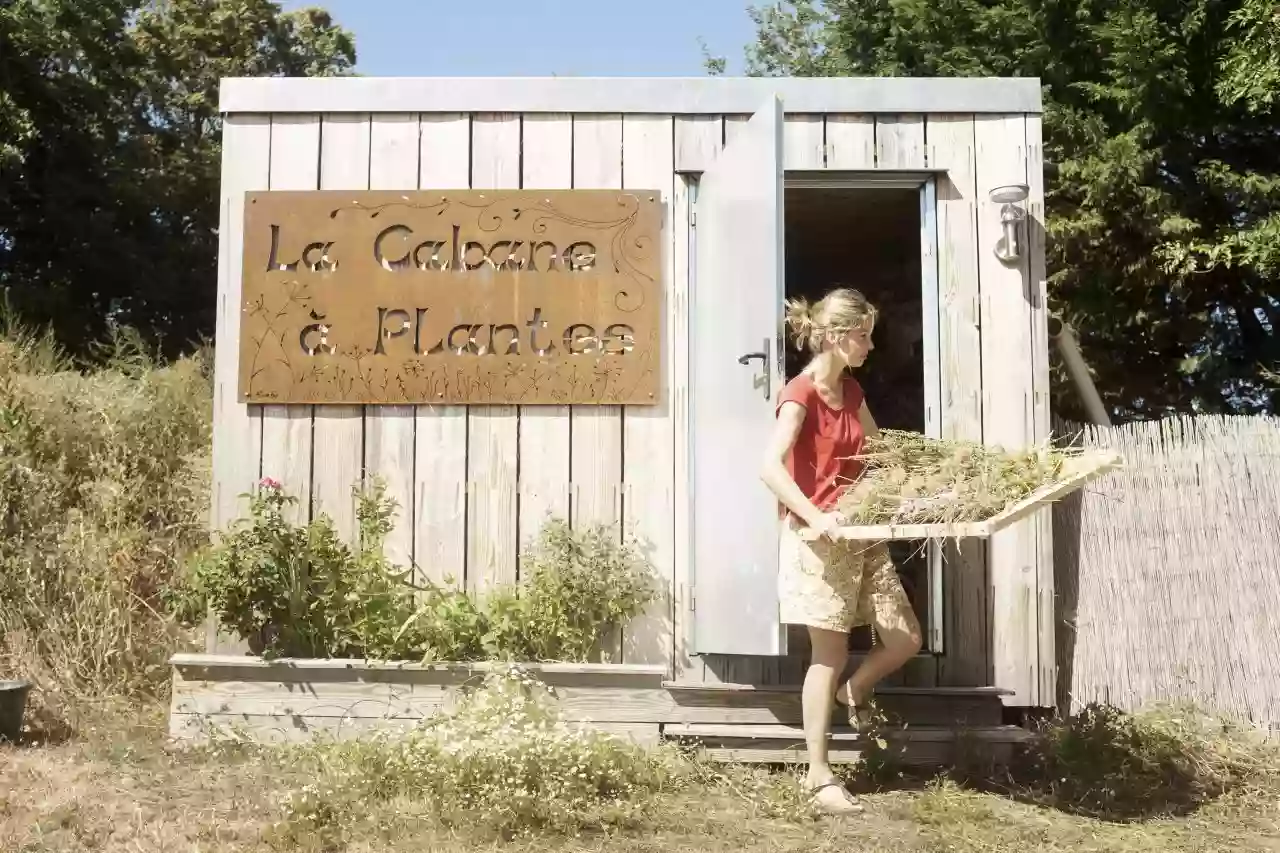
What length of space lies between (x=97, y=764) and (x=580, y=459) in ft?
7.05

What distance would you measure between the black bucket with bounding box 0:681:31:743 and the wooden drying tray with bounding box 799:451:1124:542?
3.18 meters

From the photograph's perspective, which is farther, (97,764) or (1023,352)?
(1023,352)

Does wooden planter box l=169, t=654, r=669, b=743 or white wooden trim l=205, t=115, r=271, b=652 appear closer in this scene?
wooden planter box l=169, t=654, r=669, b=743

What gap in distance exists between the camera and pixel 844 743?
433cm

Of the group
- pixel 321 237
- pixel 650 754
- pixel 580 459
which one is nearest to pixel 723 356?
pixel 580 459

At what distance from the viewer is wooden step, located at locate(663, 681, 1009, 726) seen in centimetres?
444

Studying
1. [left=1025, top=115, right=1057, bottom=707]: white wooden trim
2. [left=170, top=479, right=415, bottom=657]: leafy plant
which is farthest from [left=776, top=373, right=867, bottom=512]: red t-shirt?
[left=170, top=479, right=415, bottom=657]: leafy plant

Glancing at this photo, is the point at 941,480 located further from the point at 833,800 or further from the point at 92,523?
the point at 92,523

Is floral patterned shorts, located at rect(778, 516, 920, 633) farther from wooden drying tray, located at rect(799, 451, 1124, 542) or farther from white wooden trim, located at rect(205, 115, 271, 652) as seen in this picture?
white wooden trim, located at rect(205, 115, 271, 652)

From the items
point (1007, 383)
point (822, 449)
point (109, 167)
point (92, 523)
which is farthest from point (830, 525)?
point (109, 167)

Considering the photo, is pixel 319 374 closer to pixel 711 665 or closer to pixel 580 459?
pixel 580 459

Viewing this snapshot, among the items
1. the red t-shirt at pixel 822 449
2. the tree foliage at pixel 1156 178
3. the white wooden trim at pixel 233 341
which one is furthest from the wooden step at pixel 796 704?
the tree foliage at pixel 1156 178

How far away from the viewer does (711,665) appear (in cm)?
469

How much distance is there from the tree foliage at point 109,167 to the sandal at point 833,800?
11.4 m
